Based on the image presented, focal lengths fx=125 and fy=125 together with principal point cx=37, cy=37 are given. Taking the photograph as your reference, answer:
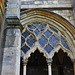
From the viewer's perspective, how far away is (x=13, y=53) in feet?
10.5

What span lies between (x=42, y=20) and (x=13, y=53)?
193 cm

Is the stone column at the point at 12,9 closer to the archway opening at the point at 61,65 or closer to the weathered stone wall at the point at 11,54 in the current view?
the weathered stone wall at the point at 11,54

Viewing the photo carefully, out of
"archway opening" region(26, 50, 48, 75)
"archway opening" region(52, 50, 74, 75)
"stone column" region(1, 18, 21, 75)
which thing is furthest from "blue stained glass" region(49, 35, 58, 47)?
"archway opening" region(26, 50, 48, 75)

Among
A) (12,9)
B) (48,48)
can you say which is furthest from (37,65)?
(12,9)

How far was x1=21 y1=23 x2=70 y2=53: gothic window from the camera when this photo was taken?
14.0 ft

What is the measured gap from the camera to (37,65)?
22.0 ft

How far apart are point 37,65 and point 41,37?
2729 mm

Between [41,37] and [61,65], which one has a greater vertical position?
[41,37]

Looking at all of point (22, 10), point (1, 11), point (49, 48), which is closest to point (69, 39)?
point (49, 48)

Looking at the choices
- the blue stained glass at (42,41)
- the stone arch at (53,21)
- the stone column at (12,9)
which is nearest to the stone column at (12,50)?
the stone column at (12,9)

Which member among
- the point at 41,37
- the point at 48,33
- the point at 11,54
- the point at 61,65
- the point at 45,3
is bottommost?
the point at 61,65

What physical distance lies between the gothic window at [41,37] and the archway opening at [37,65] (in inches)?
90.1

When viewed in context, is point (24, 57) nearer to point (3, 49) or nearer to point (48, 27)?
point (3, 49)

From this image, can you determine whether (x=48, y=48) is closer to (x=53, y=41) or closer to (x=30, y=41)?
(x=53, y=41)
